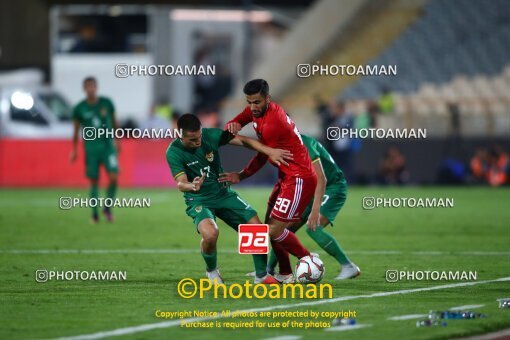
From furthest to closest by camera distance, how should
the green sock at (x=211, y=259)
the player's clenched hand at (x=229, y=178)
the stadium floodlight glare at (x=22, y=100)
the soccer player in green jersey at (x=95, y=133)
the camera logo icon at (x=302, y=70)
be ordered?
the soccer player in green jersey at (x=95, y=133) < the stadium floodlight glare at (x=22, y=100) < the camera logo icon at (x=302, y=70) < the player's clenched hand at (x=229, y=178) < the green sock at (x=211, y=259)

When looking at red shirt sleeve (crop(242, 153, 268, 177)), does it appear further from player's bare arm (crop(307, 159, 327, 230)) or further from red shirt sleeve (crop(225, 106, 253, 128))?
player's bare arm (crop(307, 159, 327, 230))

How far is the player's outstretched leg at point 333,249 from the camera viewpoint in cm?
1284

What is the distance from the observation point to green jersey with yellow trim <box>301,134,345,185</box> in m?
12.4

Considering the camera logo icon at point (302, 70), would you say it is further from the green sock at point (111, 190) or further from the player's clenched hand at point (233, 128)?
the player's clenched hand at point (233, 128)

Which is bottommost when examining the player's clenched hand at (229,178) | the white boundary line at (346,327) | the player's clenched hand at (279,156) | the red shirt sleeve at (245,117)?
the white boundary line at (346,327)

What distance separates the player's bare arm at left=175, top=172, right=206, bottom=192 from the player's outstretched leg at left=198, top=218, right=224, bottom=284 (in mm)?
445

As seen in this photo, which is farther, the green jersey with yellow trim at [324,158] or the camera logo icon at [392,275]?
the camera logo icon at [392,275]

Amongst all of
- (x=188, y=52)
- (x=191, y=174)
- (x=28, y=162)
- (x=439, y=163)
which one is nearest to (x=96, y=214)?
(x=191, y=174)

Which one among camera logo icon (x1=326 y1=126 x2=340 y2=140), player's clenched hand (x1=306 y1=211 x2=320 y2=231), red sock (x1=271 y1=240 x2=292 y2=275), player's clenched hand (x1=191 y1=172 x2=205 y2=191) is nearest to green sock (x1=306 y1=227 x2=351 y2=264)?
red sock (x1=271 y1=240 x2=292 y2=275)

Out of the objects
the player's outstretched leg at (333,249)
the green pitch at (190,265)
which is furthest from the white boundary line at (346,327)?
the player's outstretched leg at (333,249)

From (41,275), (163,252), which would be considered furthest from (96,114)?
(41,275)

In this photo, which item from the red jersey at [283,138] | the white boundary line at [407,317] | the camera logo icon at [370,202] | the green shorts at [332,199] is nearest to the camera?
the white boundary line at [407,317]

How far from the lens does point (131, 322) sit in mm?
9914

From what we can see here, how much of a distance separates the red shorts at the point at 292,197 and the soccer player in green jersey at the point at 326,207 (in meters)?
0.13
